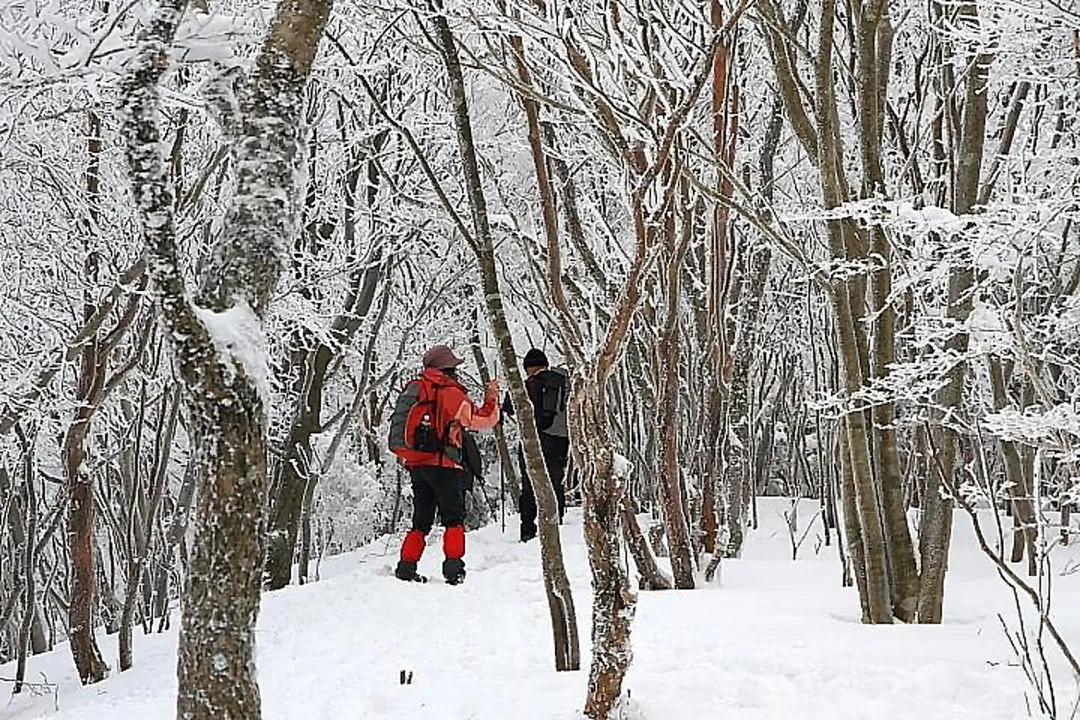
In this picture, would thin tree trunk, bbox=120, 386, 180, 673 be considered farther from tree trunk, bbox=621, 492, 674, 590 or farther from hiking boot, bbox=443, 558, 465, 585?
tree trunk, bbox=621, 492, 674, 590

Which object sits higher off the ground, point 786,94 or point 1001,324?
point 786,94

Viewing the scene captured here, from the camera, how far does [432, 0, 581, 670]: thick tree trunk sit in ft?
14.2

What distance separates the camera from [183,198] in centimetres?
698

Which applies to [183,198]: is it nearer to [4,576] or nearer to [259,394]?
[259,394]

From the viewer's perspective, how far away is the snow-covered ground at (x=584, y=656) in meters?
3.56

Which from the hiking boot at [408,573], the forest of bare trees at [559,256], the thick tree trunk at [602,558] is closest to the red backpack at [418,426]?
the hiking boot at [408,573]

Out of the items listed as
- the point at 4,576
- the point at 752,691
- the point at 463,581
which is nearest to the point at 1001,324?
the point at 752,691

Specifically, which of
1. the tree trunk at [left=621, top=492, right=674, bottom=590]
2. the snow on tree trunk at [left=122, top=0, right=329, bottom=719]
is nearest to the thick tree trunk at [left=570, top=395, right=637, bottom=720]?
the snow on tree trunk at [left=122, top=0, right=329, bottom=719]

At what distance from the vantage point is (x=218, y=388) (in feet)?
7.63

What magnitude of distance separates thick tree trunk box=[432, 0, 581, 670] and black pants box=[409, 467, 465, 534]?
317 centimetres

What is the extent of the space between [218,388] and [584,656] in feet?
10.3

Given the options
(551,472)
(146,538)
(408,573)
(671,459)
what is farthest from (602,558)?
(551,472)

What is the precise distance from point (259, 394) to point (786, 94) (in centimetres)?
345

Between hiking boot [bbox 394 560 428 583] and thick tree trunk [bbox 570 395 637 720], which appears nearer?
thick tree trunk [bbox 570 395 637 720]
